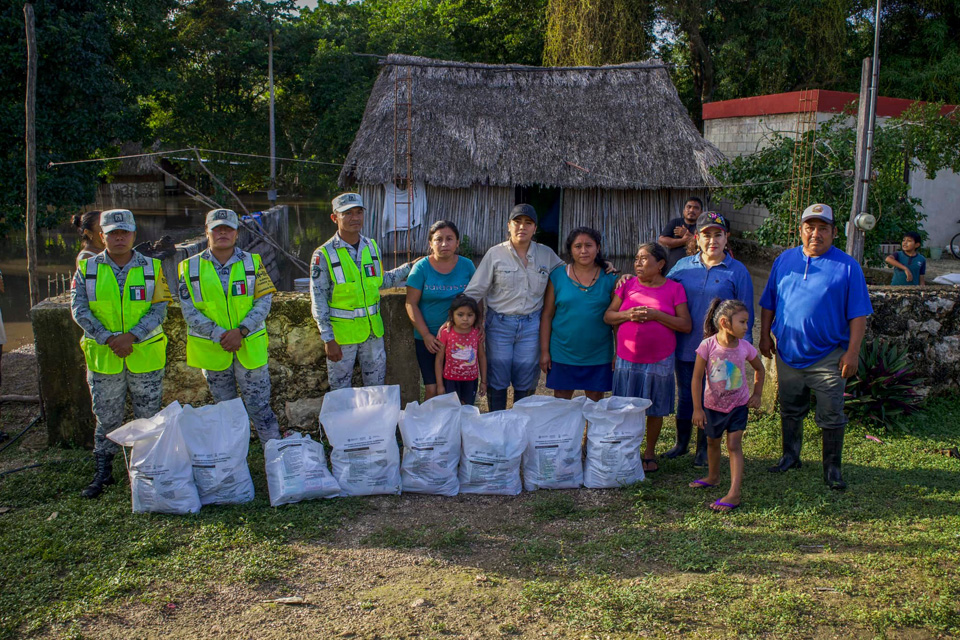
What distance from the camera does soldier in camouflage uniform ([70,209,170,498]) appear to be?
4430 mm

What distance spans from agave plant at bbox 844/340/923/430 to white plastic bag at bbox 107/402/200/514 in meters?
4.51

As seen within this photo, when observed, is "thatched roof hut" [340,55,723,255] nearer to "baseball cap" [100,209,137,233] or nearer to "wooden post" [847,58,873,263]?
"wooden post" [847,58,873,263]

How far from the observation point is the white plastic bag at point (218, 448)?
4180 mm

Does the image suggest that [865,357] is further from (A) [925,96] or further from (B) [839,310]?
(A) [925,96]

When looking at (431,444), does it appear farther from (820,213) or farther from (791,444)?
(820,213)

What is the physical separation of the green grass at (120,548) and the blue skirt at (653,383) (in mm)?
1784

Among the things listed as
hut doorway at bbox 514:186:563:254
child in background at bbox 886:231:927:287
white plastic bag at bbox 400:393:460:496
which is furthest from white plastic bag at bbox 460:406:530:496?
hut doorway at bbox 514:186:563:254

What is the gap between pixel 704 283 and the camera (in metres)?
4.76

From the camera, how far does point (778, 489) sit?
4473 millimetres

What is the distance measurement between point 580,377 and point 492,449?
2.96ft

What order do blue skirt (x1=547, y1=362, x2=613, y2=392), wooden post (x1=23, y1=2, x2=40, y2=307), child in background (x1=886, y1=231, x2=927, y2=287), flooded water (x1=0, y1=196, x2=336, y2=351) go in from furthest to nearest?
flooded water (x1=0, y1=196, x2=336, y2=351) < child in background (x1=886, y1=231, x2=927, y2=287) < wooden post (x1=23, y1=2, x2=40, y2=307) < blue skirt (x1=547, y1=362, x2=613, y2=392)

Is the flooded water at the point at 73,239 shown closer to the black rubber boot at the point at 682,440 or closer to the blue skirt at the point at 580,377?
the blue skirt at the point at 580,377

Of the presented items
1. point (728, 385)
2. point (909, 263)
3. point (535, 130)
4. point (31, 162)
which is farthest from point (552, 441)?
point (535, 130)

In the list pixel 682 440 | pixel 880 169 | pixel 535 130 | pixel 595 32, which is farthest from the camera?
pixel 595 32
